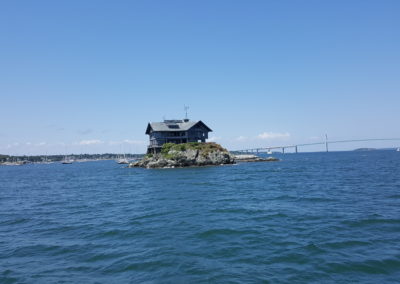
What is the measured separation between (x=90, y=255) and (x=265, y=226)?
1079 cm

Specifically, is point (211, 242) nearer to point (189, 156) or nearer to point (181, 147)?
point (189, 156)

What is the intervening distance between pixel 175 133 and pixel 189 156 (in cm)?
1544

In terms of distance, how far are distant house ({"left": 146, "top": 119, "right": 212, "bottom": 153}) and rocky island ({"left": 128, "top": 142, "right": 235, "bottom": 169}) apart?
5.77 meters

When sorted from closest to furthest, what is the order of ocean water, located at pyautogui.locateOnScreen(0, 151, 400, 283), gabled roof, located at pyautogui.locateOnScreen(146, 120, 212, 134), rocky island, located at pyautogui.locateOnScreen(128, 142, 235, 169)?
ocean water, located at pyautogui.locateOnScreen(0, 151, 400, 283) → rocky island, located at pyautogui.locateOnScreen(128, 142, 235, 169) → gabled roof, located at pyautogui.locateOnScreen(146, 120, 212, 134)

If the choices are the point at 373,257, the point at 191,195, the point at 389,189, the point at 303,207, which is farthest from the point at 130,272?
the point at 389,189

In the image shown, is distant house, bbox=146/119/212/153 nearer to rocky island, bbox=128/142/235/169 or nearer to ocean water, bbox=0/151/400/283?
rocky island, bbox=128/142/235/169

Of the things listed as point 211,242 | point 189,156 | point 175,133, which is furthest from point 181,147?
point 211,242

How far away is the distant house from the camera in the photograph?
8669 cm

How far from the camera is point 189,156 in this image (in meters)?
76.4

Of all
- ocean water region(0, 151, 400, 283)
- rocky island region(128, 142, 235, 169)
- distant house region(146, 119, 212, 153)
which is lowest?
ocean water region(0, 151, 400, 283)

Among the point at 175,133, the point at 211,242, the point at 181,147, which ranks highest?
the point at 175,133

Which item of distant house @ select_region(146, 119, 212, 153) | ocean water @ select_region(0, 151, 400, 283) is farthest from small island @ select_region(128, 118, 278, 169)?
ocean water @ select_region(0, 151, 400, 283)

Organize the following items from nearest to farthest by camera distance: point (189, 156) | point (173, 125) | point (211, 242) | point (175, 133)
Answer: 1. point (211, 242)
2. point (189, 156)
3. point (175, 133)
4. point (173, 125)

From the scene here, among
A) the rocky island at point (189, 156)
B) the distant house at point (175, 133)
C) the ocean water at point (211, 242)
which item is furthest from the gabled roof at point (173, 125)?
the ocean water at point (211, 242)
